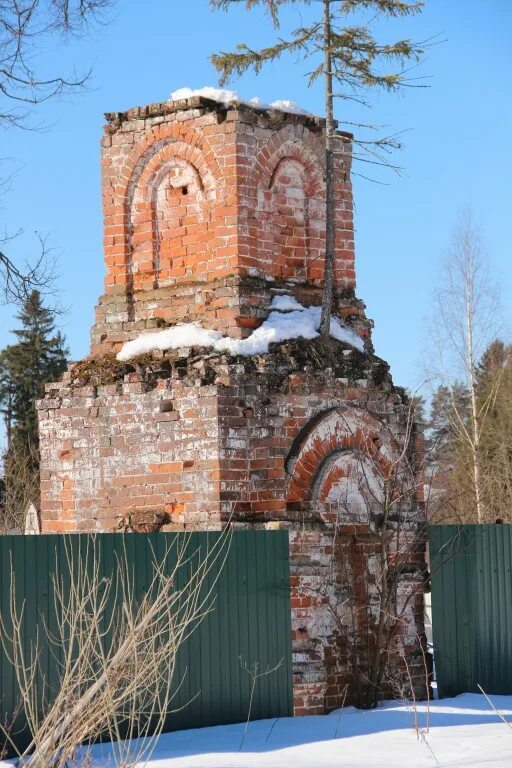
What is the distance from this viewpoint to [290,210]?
11.9 metres

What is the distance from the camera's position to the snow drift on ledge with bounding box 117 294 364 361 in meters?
11.1

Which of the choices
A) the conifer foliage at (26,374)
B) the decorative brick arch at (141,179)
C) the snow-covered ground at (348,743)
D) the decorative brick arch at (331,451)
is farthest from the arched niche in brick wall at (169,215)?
the conifer foliage at (26,374)

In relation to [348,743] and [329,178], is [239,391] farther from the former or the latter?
[348,743]

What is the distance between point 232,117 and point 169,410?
8.46 feet

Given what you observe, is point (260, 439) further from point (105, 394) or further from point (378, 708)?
point (378, 708)

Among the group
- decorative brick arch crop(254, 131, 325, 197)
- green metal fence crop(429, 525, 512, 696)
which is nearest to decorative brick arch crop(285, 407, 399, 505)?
green metal fence crop(429, 525, 512, 696)

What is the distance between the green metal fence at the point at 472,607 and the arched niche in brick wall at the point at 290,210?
2.69 m

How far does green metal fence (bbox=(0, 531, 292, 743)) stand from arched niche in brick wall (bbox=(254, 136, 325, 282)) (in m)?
2.68

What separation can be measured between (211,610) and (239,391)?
183cm

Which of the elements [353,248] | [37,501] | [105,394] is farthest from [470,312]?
[105,394]

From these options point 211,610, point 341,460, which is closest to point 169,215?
point 341,460

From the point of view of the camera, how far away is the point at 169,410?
10.9 m

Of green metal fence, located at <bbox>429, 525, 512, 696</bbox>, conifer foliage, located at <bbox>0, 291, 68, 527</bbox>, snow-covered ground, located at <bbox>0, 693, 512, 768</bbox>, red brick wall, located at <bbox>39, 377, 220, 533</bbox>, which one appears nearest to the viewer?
snow-covered ground, located at <bbox>0, 693, 512, 768</bbox>

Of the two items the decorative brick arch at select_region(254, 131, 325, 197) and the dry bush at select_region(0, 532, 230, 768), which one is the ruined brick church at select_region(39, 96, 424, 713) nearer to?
the decorative brick arch at select_region(254, 131, 325, 197)
